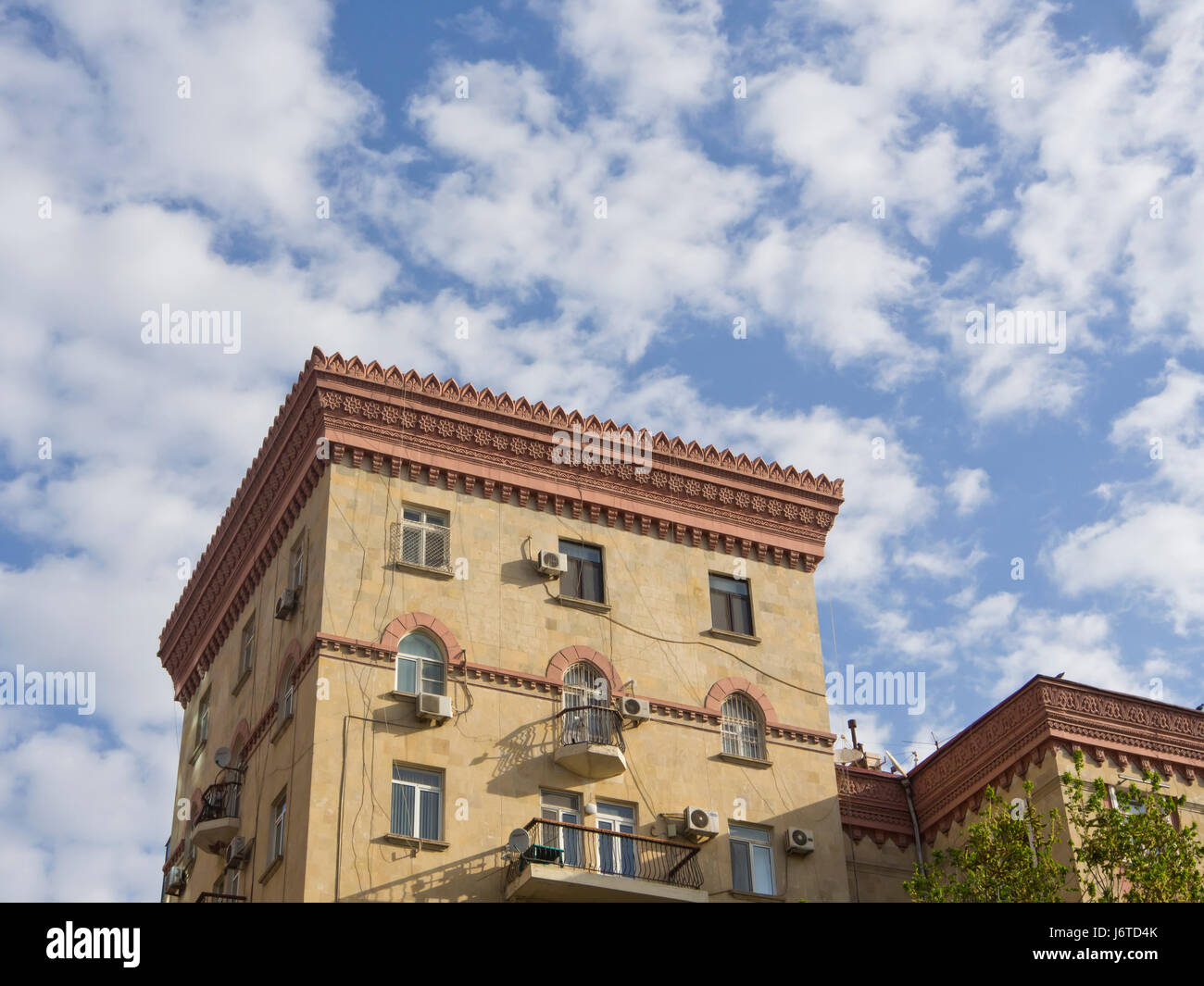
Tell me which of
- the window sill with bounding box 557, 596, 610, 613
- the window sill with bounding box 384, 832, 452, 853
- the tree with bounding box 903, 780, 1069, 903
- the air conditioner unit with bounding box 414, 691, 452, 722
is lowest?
the tree with bounding box 903, 780, 1069, 903

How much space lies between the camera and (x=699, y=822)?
96.4 feet

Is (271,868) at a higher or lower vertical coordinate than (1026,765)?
lower

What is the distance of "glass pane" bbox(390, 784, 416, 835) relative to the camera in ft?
90.1

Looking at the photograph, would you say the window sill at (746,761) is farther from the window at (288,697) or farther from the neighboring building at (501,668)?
the window at (288,697)

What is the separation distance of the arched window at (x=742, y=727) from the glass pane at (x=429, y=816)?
6.23m

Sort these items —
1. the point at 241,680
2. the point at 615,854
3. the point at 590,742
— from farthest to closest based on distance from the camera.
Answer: the point at 241,680, the point at 590,742, the point at 615,854

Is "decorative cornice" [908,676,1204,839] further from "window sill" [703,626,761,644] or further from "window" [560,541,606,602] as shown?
"window" [560,541,606,602]

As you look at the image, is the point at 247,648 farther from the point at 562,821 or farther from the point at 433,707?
the point at 562,821

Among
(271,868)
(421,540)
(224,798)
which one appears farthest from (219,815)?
(421,540)

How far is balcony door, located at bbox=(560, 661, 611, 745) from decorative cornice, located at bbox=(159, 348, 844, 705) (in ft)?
11.6

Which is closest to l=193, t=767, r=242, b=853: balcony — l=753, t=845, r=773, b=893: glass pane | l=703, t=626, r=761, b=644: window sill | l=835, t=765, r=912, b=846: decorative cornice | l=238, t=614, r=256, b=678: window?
l=238, t=614, r=256, b=678: window

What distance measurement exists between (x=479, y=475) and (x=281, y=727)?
6217 mm

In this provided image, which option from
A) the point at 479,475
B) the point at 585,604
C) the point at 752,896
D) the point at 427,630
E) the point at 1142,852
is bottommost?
the point at 1142,852
